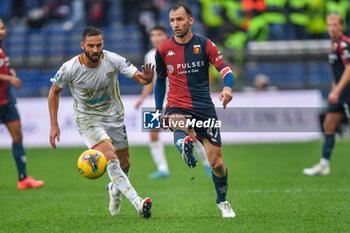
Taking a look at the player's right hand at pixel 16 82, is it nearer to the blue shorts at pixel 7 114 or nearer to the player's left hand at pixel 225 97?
the blue shorts at pixel 7 114

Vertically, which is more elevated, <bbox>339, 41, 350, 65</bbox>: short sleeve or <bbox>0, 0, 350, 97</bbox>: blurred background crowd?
<bbox>339, 41, 350, 65</bbox>: short sleeve

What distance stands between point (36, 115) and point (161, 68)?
35.4 feet

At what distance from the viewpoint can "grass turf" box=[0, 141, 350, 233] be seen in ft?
19.6

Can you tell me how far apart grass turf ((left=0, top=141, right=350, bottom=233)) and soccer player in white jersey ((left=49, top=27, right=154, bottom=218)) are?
393mm

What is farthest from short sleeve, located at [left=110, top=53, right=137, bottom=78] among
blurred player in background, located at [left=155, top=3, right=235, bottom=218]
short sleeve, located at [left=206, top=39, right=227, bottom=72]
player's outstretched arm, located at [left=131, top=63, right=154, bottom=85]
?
short sleeve, located at [left=206, top=39, right=227, bottom=72]

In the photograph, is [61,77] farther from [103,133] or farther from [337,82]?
[337,82]

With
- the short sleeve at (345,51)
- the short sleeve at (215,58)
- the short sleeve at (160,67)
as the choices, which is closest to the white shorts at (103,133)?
the short sleeve at (160,67)

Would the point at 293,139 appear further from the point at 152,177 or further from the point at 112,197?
the point at 112,197

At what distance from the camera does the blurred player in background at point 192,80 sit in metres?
6.38

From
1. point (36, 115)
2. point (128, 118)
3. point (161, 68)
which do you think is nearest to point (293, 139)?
point (128, 118)

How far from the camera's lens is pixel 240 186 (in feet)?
30.4

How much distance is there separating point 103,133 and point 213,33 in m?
14.9

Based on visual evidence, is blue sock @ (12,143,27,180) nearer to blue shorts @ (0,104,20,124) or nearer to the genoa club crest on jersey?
blue shorts @ (0,104,20,124)

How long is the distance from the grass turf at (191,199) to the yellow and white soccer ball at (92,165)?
548 millimetres
